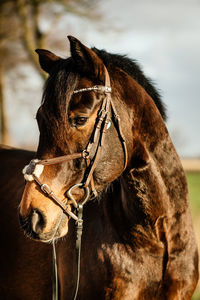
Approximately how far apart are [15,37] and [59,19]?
1360 mm

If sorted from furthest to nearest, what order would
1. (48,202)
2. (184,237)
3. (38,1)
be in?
(38,1), (184,237), (48,202)

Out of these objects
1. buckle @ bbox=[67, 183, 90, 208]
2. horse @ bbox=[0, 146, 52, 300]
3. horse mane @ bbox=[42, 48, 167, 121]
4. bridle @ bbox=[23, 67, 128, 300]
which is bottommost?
horse @ bbox=[0, 146, 52, 300]

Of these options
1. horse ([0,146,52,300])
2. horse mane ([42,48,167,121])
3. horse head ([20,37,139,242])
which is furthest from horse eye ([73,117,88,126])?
horse ([0,146,52,300])

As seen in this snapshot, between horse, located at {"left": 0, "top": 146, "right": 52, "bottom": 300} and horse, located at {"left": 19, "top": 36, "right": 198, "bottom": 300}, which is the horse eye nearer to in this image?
horse, located at {"left": 19, "top": 36, "right": 198, "bottom": 300}

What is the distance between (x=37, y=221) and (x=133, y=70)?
1.51 metres

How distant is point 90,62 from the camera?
2.62m

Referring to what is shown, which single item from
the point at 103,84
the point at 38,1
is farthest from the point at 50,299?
the point at 38,1

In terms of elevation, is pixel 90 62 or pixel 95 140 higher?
pixel 90 62

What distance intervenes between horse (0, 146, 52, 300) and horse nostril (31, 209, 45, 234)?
1.02 metres

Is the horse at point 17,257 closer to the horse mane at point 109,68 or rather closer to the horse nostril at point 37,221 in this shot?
the horse nostril at point 37,221

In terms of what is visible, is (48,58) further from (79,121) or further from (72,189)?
(72,189)

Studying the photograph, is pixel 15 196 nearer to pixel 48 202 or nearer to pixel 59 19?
pixel 48 202

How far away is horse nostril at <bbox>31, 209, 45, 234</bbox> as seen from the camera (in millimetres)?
2414

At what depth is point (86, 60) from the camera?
2609mm
